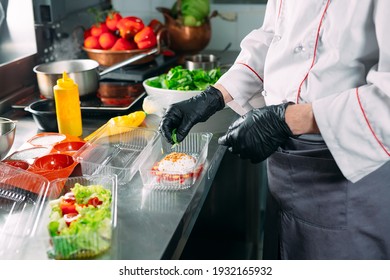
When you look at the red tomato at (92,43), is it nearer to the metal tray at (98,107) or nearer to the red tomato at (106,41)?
Result: the red tomato at (106,41)

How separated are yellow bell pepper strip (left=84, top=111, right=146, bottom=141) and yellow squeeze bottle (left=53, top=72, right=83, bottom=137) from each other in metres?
0.06

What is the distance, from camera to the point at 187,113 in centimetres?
137

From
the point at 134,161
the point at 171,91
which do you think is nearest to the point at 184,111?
the point at 134,161

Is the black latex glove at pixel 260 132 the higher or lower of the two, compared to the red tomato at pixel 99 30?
lower

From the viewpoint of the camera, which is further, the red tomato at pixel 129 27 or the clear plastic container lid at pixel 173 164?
the red tomato at pixel 129 27

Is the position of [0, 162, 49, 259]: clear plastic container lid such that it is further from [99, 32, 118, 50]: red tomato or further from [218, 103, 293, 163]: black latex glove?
[99, 32, 118, 50]: red tomato

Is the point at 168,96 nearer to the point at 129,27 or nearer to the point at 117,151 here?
the point at 117,151

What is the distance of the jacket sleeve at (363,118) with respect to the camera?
1.06 metres

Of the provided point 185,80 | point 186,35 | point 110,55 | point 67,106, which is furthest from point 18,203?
point 186,35

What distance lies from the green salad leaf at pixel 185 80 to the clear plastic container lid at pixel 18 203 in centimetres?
71

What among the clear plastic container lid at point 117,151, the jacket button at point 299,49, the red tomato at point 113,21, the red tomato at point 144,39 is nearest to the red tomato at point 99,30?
the red tomato at point 113,21

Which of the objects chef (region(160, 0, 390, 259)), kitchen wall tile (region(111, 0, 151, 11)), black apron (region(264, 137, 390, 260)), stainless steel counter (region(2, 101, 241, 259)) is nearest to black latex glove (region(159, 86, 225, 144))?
chef (region(160, 0, 390, 259))

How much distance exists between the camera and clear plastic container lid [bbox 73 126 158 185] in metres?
1.25

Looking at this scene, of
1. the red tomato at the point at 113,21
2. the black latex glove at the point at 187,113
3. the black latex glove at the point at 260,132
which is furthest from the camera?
the red tomato at the point at 113,21
